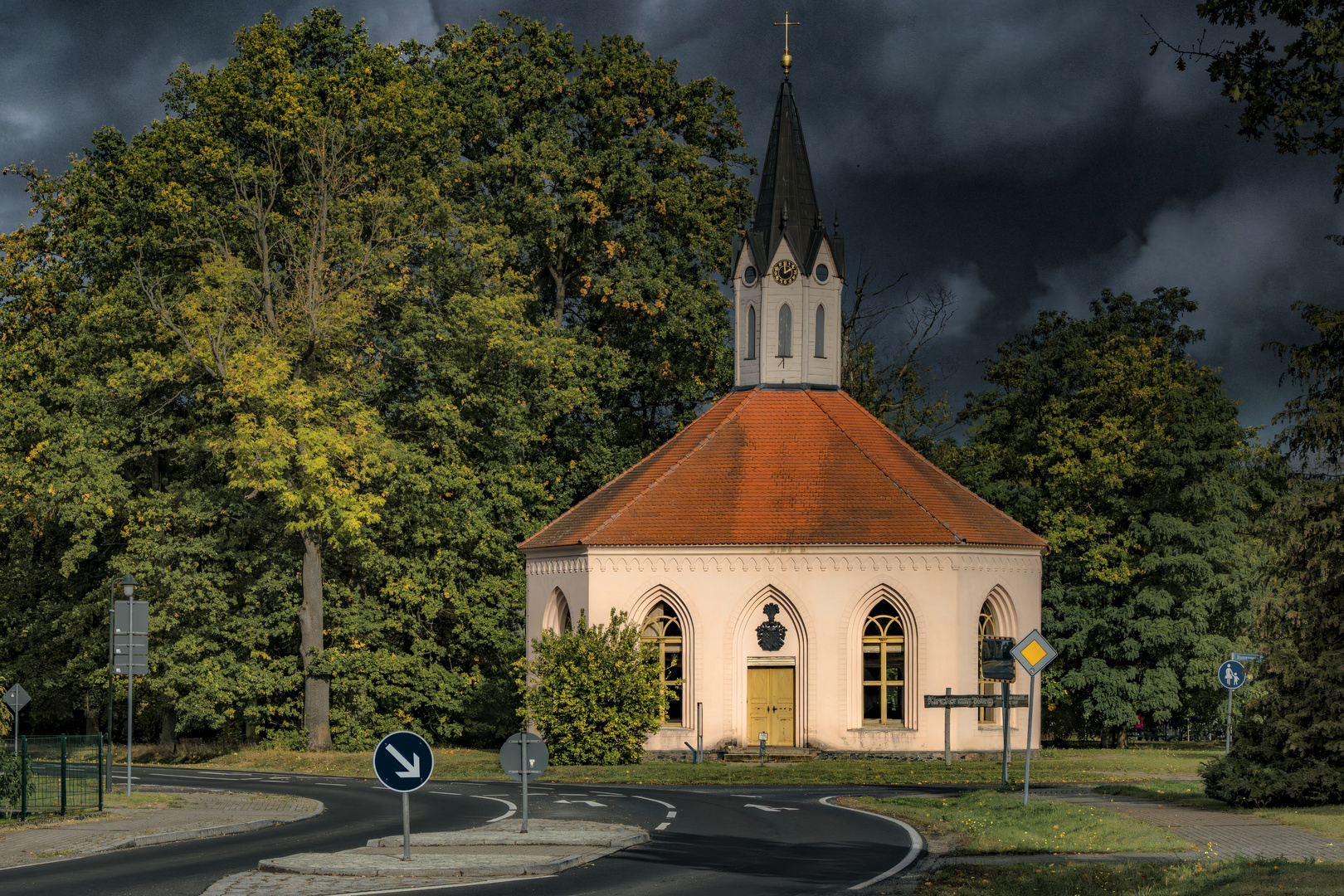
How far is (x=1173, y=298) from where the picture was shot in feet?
Result: 180

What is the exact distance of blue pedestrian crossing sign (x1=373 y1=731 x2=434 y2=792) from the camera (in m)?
14.7

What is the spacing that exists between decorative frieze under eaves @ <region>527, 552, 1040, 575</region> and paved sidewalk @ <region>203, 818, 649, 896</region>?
18548 mm

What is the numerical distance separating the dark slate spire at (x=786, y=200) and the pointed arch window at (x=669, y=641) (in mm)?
11588

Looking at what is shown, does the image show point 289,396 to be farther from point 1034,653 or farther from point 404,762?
point 404,762

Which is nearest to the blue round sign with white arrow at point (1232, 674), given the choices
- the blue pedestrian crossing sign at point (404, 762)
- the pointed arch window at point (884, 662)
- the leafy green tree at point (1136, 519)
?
the pointed arch window at point (884, 662)

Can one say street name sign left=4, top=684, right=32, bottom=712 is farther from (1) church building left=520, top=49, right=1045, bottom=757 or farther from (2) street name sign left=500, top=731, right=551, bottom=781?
(2) street name sign left=500, top=731, right=551, bottom=781

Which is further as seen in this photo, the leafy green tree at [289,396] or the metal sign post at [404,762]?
the leafy green tree at [289,396]

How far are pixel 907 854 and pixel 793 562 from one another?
2048cm

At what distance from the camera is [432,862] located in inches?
A: 600

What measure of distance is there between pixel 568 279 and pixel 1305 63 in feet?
117

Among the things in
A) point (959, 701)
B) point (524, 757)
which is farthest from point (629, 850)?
point (959, 701)

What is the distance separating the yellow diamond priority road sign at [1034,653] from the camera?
76.5ft

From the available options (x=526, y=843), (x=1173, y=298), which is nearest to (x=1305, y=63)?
(x=526, y=843)

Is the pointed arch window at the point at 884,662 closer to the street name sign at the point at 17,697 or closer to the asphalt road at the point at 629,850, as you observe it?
the asphalt road at the point at 629,850
